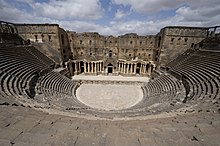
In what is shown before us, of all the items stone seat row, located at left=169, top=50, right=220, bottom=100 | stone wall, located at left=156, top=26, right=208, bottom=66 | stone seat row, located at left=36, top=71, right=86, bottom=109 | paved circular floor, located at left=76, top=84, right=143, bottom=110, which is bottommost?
paved circular floor, located at left=76, top=84, right=143, bottom=110

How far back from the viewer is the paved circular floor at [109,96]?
17.0 metres

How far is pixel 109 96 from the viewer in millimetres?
19828

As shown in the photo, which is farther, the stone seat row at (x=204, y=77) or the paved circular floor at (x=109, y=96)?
the paved circular floor at (x=109, y=96)

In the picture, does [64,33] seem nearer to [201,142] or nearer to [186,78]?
[186,78]

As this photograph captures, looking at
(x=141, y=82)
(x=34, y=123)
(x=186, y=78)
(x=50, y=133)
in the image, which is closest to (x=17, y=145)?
(x=50, y=133)

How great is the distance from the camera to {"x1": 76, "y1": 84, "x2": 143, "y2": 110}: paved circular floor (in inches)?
668

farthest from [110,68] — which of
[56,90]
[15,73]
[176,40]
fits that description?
[15,73]

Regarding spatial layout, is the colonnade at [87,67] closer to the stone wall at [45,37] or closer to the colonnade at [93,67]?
the colonnade at [93,67]

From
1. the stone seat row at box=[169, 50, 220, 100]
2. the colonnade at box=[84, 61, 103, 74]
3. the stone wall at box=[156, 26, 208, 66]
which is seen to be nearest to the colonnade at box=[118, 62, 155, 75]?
the stone wall at box=[156, 26, 208, 66]

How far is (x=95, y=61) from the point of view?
101 ft

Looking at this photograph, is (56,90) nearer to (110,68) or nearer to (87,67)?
(87,67)

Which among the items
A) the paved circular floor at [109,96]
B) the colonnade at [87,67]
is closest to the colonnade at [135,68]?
the colonnade at [87,67]

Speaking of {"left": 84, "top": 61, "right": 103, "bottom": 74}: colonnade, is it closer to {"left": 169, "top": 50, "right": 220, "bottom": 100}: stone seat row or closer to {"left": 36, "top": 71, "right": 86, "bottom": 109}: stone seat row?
{"left": 36, "top": 71, "right": 86, "bottom": 109}: stone seat row

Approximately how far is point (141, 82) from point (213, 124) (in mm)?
21156
